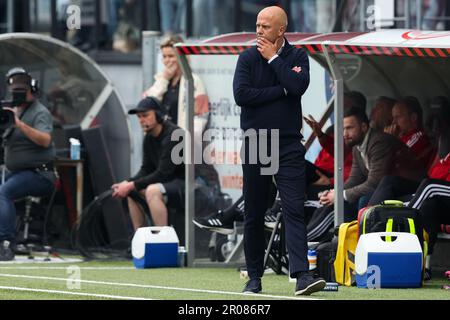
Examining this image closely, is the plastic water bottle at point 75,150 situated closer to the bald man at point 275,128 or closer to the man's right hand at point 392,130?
the man's right hand at point 392,130

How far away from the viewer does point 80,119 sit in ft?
58.2

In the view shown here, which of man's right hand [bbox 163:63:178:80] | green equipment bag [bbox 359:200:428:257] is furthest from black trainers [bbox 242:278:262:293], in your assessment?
man's right hand [bbox 163:63:178:80]

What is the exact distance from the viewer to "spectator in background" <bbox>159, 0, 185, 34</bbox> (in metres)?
21.7

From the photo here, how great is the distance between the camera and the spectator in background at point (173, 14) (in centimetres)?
2167

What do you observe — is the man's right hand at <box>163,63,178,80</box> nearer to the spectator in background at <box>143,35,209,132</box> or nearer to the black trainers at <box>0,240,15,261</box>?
the spectator in background at <box>143,35,209,132</box>

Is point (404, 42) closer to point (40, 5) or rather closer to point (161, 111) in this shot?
point (161, 111)

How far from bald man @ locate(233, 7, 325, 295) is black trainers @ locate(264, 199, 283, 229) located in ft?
7.67

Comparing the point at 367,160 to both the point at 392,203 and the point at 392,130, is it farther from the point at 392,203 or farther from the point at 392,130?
the point at 392,203

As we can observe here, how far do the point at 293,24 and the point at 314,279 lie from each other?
10743mm

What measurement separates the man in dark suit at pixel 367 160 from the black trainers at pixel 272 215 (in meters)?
0.42

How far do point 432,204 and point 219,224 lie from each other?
245 cm

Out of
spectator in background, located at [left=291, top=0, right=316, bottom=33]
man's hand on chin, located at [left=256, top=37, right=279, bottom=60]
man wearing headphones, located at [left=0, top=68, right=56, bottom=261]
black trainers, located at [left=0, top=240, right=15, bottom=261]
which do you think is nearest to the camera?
man's hand on chin, located at [left=256, top=37, right=279, bottom=60]
